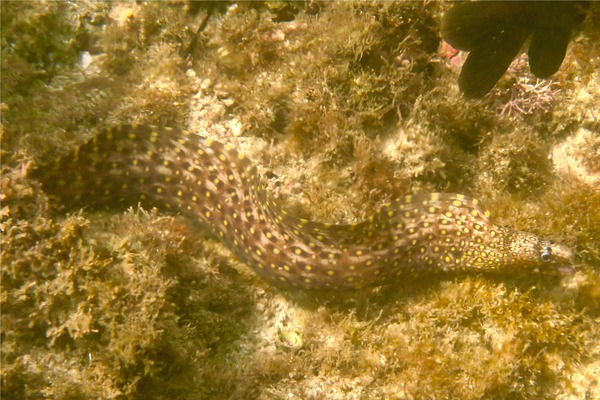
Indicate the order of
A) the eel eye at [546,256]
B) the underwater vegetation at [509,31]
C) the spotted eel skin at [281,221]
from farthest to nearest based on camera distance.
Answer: the spotted eel skin at [281,221] < the eel eye at [546,256] < the underwater vegetation at [509,31]

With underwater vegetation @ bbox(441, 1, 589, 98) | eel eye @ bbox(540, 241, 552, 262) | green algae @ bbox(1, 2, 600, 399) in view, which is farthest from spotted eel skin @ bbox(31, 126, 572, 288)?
underwater vegetation @ bbox(441, 1, 589, 98)

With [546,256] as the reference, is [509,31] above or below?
above

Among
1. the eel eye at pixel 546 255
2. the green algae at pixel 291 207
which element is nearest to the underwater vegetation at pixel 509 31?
the green algae at pixel 291 207

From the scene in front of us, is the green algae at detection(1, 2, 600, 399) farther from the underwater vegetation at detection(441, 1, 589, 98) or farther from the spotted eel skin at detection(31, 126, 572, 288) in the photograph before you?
the underwater vegetation at detection(441, 1, 589, 98)

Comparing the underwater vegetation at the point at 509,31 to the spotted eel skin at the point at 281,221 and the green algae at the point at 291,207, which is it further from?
the spotted eel skin at the point at 281,221

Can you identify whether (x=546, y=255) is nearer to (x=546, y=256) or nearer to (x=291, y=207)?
(x=546, y=256)

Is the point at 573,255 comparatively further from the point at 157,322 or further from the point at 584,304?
the point at 157,322

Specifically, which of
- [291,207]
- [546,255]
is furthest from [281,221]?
[546,255]

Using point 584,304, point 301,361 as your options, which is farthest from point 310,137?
point 584,304
